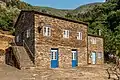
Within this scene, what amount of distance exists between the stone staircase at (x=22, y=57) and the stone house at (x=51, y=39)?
50cm

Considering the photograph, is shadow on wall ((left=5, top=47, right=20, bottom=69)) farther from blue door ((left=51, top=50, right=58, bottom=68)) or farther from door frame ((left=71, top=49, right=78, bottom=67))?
door frame ((left=71, top=49, right=78, bottom=67))

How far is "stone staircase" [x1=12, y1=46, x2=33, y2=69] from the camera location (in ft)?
101

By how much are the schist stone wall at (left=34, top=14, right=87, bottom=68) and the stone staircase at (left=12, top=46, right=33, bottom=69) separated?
115cm

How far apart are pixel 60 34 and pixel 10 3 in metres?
52.0

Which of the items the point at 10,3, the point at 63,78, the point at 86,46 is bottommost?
the point at 63,78

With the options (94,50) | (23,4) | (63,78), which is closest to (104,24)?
(94,50)

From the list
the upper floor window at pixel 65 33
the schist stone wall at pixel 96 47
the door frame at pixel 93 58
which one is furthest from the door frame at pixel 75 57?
the door frame at pixel 93 58

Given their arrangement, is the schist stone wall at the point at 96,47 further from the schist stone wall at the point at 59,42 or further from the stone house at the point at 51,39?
the stone house at the point at 51,39

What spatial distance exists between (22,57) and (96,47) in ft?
60.7

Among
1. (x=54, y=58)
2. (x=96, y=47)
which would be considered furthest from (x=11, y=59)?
(x=96, y=47)

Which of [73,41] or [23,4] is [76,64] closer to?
[73,41]

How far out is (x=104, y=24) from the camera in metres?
66.4

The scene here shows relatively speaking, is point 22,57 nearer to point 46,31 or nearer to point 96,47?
point 46,31

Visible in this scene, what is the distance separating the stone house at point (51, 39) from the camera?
32.9 m
